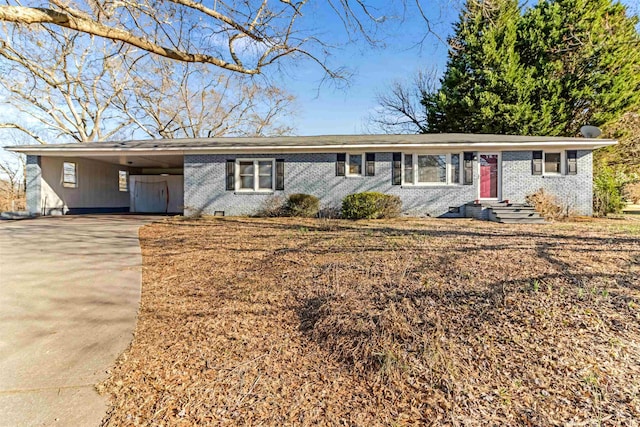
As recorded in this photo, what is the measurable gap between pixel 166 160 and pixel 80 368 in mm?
13521

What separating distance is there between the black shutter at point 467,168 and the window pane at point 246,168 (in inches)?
329

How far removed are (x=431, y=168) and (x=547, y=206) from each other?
13.7 feet

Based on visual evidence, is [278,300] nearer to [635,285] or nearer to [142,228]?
[635,285]

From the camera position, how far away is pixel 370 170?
484 inches

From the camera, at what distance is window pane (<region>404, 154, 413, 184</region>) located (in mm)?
12391

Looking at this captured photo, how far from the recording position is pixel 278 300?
3.75 m

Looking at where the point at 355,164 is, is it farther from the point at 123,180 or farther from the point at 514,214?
the point at 123,180

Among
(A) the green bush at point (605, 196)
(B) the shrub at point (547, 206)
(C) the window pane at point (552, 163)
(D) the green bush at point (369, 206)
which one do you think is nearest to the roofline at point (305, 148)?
(C) the window pane at point (552, 163)

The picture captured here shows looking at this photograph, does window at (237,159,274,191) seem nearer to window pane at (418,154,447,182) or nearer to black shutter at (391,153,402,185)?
black shutter at (391,153,402,185)

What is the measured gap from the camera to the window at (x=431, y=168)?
40.1ft

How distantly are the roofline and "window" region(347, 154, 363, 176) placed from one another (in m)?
0.38

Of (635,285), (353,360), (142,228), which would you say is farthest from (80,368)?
(142,228)

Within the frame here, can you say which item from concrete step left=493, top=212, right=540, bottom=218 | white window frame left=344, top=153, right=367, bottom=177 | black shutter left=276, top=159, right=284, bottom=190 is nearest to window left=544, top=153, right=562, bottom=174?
concrete step left=493, top=212, right=540, bottom=218

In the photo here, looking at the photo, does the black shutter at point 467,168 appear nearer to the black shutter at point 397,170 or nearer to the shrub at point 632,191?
the black shutter at point 397,170
